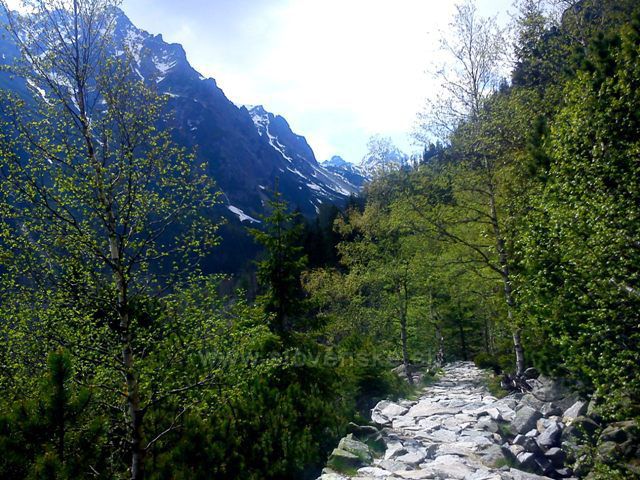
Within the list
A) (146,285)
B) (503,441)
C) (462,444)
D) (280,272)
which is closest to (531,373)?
(503,441)

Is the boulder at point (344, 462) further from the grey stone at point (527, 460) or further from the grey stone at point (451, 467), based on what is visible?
the grey stone at point (527, 460)

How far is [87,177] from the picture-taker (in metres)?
6.23

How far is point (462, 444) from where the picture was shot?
9258mm

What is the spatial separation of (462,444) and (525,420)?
1.62 m

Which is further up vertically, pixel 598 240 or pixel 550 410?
pixel 598 240

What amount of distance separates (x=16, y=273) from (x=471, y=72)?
16.2 m

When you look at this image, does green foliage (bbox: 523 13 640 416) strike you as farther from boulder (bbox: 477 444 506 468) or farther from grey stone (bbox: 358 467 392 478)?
grey stone (bbox: 358 467 392 478)

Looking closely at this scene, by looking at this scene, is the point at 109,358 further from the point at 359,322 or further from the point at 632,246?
the point at 359,322

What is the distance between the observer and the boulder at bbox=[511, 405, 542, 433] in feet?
30.9

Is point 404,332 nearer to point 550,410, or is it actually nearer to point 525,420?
point 550,410

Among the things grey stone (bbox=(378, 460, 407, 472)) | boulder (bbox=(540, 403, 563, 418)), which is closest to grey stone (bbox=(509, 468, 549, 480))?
grey stone (bbox=(378, 460, 407, 472))

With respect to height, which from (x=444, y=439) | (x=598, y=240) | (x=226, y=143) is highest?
(x=226, y=143)

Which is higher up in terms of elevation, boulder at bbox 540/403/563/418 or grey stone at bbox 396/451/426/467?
boulder at bbox 540/403/563/418

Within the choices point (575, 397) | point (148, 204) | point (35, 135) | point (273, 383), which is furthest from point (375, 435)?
point (35, 135)
